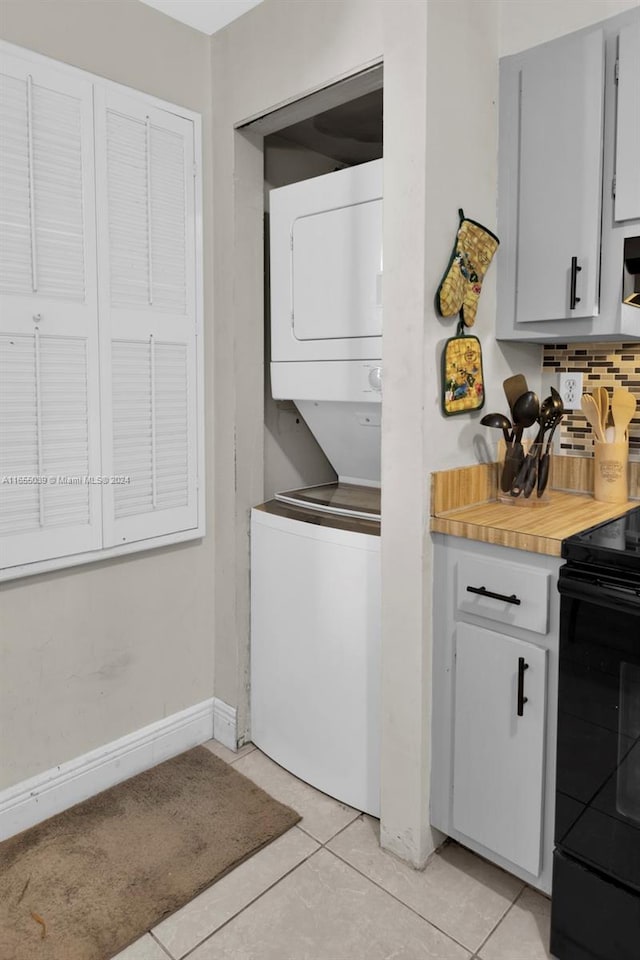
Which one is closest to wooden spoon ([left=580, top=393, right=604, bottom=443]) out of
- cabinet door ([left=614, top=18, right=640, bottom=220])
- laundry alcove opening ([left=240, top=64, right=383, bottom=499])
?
cabinet door ([left=614, top=18, right=640, bottom=220])

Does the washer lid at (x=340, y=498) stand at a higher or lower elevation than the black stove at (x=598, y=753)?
higher

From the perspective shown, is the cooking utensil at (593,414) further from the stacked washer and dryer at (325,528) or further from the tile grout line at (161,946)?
the tile grout line at (161,946)

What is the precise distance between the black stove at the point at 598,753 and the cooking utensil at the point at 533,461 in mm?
351

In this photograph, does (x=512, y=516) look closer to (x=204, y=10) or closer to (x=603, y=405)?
(x=603, y=405)

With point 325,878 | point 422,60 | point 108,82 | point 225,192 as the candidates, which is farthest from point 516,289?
point 325,878

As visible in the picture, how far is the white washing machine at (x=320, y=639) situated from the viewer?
2.01m

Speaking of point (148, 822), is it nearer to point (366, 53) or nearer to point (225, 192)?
point (225, 192)

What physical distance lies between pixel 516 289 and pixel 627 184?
1.21ft

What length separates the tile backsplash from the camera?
1.99 meters

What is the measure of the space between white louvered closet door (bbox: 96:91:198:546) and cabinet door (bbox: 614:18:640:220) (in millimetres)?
1291

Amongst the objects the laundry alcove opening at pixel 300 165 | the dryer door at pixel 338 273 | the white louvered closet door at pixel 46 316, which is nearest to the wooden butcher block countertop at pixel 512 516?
the dryer door at pixel 338 273

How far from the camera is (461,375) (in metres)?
1.84

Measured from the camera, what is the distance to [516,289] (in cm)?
192

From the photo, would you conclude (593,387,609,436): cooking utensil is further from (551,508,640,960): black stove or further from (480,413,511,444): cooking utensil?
(551,508,640,960): black stove
